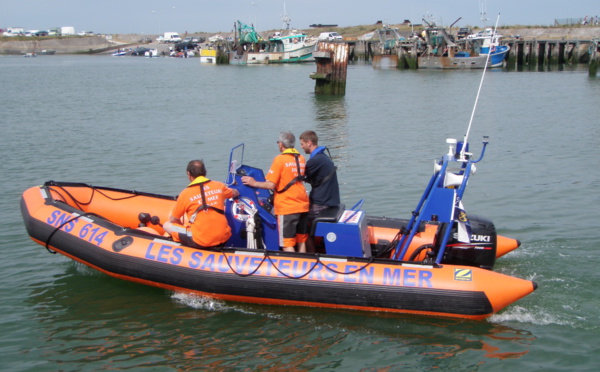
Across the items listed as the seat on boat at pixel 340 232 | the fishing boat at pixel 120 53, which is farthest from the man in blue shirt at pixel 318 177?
the fishing boat at pixel 120 53

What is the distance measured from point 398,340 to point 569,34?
61.3m

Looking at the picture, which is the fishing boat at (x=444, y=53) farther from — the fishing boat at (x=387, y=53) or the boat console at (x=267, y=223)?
the boat console at (x=267, y=223)

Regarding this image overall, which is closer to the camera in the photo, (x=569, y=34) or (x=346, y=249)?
(x=346, y=249)

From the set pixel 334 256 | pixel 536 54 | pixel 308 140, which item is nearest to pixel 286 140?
pixel 308 140

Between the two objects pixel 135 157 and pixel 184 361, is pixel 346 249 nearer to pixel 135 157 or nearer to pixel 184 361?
pixel 184 361

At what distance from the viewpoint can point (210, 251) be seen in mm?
7160

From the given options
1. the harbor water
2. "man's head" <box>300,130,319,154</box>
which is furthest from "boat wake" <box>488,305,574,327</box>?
"man's head" <box>300,130,319,154</box>

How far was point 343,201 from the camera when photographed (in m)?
11.2

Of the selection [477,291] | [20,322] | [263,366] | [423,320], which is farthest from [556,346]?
[20,322]

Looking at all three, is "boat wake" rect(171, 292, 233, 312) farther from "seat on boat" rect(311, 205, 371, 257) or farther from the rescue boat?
"seat on boat" rect(311, 205, 371, 257)

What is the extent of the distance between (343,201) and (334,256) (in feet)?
14.4

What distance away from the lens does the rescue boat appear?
648 cm

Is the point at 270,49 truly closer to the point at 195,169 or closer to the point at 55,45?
the point at 195,169

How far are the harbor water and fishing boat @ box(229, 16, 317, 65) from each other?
1443 inches
